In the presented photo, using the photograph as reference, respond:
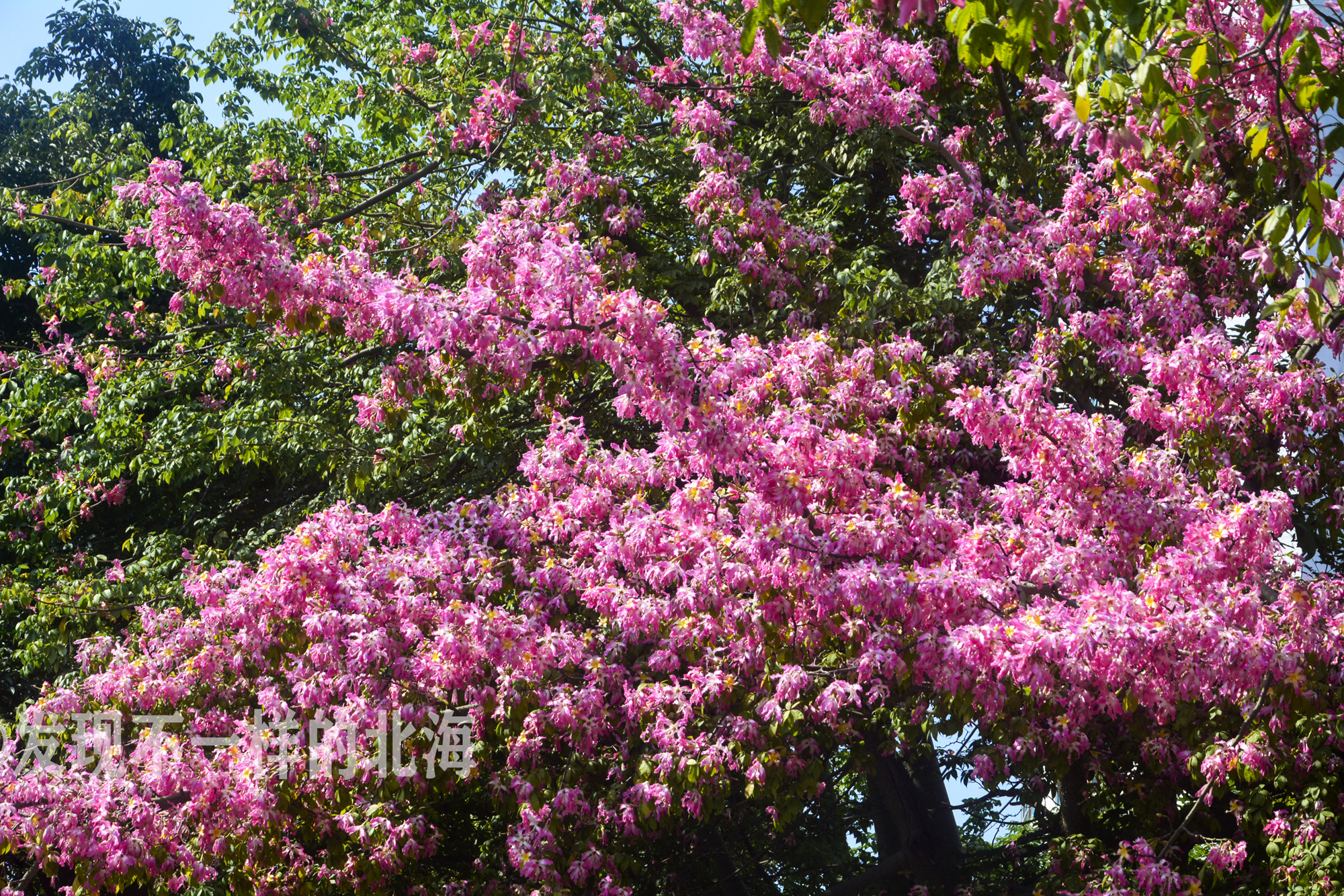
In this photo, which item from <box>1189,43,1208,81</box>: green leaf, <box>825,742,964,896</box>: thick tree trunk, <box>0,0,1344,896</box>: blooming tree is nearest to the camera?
<box>1189,43,1208,81</box>: green leaf

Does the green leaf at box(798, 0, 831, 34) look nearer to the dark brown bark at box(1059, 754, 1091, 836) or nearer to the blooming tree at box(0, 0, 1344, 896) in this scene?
the blooming tree at box(0, 0, 1344, 896)

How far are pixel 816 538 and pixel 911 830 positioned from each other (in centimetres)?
588

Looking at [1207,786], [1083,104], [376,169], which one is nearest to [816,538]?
[1207,786]

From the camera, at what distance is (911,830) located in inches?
437

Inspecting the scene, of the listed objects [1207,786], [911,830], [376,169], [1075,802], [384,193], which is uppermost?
[376,169]

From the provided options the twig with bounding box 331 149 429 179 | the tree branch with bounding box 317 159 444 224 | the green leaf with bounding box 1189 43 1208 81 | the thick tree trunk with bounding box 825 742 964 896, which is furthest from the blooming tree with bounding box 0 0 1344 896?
the twig with bounding box 331 149 429 179

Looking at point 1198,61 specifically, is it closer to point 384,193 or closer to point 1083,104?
point 1083,104

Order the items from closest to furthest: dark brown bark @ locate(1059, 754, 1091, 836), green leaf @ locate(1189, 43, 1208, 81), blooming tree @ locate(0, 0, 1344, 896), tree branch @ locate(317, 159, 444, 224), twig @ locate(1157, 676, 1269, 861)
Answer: green leaf @ locate(1189, 43, 1208, 81) < blooming tree @ locate(0, 0, 1344, 896) < twig @ locate(1157, 676, 1269, 861) < dark brown bark @ locate(1059, 754, 1091, 836) < tree branch @ locate(317, 159, 444, 224)

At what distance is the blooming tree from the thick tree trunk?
19.0 inches

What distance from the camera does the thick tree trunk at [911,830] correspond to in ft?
34.7

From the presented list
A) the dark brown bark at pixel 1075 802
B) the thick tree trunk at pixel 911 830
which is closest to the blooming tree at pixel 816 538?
the dark brown bark at pixel 1075 802

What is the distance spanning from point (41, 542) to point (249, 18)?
5493 millimetres

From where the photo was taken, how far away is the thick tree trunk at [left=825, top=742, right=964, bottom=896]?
1059cm

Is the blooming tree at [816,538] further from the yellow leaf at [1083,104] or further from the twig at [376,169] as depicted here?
the twig at [376,169]
